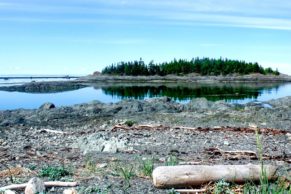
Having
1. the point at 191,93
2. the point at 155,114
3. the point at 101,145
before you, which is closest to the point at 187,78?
the point at 191,93

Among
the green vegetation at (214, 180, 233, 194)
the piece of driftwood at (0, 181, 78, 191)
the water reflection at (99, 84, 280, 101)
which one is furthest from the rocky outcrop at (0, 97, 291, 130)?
the water reflection at (99, 84, 280, 101)

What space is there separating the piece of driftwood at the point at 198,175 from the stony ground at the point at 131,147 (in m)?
0.23

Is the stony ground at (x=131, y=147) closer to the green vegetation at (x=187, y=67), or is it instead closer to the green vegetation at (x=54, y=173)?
the green vegetation at (x=54, y=173)

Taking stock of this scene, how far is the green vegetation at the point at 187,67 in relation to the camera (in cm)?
12650

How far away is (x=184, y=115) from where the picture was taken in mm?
26047

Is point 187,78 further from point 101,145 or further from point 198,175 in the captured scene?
point 198,175

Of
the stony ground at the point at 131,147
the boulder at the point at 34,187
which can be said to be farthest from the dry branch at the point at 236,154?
the boulder at the point at 34,187

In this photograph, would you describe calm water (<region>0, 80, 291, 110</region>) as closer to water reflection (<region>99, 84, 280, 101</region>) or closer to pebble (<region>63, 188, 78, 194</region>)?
water reflection (<region>99, 84, 280, 101</region>)

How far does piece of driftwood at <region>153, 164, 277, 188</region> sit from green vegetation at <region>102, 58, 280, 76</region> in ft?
386

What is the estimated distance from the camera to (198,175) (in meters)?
7.91

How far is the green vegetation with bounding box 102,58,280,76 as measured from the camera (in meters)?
126

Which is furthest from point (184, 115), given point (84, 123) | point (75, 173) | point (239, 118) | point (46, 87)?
point (46, 87)

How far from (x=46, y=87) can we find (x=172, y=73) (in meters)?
52.7

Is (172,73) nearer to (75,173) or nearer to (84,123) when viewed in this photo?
(84,123)
